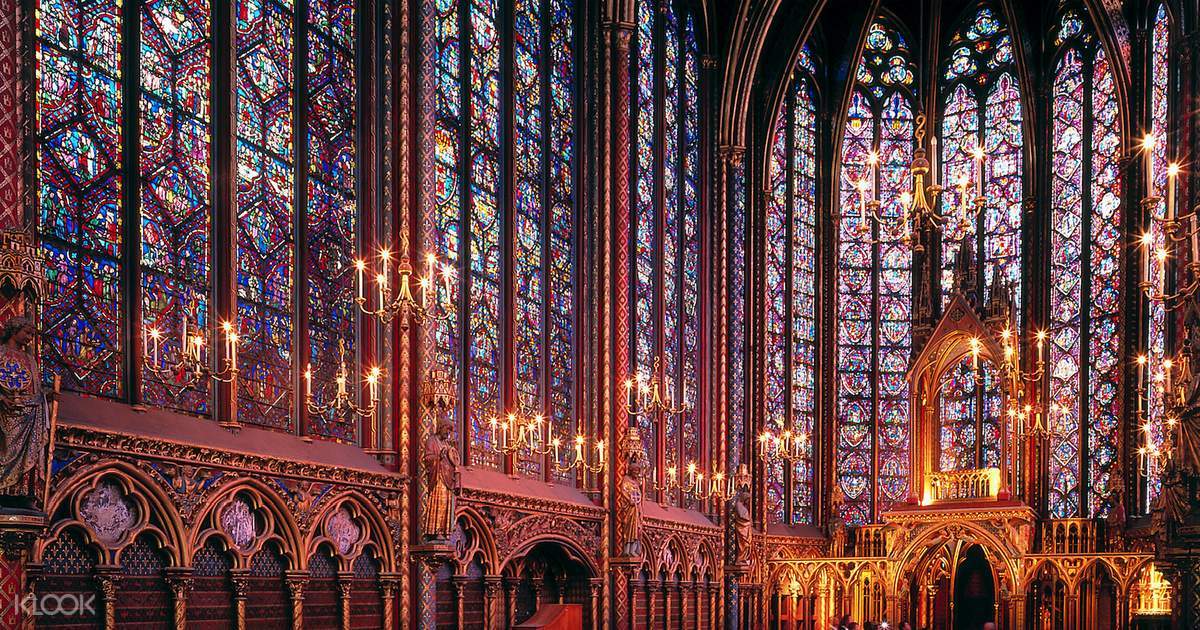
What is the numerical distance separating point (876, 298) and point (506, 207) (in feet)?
62.9

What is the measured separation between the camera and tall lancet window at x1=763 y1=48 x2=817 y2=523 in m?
41.2

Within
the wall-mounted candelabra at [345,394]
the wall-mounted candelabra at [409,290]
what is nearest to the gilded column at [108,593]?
the wall-mounted candelabra at [345,394]

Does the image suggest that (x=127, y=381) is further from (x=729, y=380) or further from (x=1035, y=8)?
(x=1035, y=8)

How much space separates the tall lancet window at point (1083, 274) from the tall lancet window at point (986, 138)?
1.28 meters

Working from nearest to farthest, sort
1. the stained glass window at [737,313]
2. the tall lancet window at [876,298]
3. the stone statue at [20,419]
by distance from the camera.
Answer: the stone statue at [20,419] → the stained glass window at [737,313] → the tall lancet window at [876,298]

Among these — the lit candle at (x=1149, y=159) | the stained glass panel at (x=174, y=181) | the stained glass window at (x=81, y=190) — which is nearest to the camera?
the lit candle at (x=1149, y=159)

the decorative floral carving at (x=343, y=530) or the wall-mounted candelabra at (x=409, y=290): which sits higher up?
the wall-mounted candelabra at (x=409, y=290)

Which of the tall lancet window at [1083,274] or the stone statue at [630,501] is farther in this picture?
the tall lancet window at [1083,274]

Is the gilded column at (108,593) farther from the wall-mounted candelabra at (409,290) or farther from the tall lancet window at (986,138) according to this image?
the tall lancet window at (986,138)

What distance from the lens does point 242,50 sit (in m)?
19.9

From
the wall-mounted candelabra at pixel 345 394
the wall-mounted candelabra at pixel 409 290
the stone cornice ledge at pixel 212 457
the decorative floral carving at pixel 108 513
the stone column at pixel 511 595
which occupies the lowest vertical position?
the stone column at pixel 511 595

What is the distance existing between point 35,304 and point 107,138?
3945mm

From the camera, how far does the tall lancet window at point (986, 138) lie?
4169cm

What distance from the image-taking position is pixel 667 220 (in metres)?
34.5
